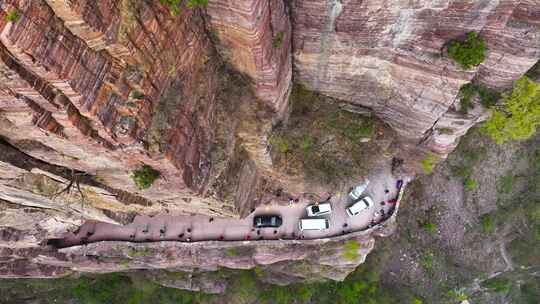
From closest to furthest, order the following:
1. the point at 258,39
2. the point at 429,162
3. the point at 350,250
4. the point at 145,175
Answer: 1. the point at 258,39
2. the point at 145,175
3. the point at 429,162
4. the point at 350,250

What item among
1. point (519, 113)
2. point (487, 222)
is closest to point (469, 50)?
point (519, 113)

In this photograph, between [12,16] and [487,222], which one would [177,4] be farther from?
[487,222]

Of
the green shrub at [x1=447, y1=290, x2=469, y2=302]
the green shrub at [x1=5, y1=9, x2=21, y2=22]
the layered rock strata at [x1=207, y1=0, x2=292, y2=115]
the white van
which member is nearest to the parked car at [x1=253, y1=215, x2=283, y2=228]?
the white van

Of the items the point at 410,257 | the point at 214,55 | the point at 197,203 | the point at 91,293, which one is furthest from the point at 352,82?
the point at 91,293

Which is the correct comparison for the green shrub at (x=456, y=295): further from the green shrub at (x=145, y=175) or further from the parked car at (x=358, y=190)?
the green shrub at (x=145, y=175)

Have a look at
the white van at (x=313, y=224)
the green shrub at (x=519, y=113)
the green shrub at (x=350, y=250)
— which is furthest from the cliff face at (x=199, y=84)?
the green shrub at (x=350, y=250)

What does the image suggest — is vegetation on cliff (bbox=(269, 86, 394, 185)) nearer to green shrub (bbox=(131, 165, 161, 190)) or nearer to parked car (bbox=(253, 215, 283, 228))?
parked car (bbox=(253, 215, 283, 228))
